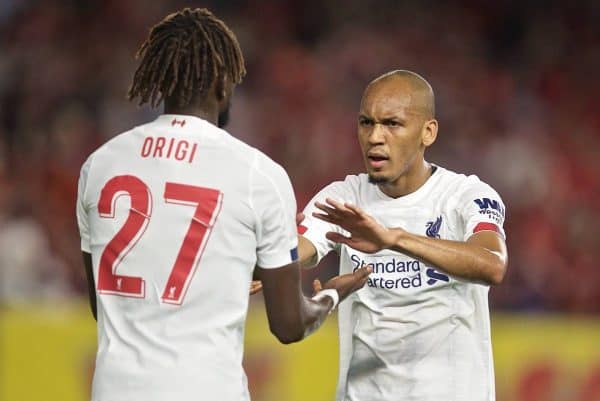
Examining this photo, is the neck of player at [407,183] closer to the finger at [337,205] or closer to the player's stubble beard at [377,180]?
the player's stubble beard at [377,180]

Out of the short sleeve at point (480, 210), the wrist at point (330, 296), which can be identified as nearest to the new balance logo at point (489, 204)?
the short sleeve at point (480, 210)

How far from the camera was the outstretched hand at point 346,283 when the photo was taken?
14.0 feet

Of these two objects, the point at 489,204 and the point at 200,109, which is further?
the point at 489,204

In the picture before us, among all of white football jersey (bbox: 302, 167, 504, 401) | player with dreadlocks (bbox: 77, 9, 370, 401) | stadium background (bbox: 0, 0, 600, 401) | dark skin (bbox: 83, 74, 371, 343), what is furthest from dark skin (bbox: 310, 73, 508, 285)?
stadium background (bbox: 0, 0, 600, 401)

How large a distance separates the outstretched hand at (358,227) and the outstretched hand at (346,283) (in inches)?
6.3

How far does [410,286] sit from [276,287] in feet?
3.91

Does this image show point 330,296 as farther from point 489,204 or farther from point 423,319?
point 489,204

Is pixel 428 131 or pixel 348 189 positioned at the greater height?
pixel 428 131

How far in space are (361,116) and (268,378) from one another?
3370mm

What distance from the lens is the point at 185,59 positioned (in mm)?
3803

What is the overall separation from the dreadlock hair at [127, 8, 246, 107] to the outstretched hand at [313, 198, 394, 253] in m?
0.55

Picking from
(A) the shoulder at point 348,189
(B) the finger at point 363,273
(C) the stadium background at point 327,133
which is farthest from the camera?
(C) the stadium background at point 327,133

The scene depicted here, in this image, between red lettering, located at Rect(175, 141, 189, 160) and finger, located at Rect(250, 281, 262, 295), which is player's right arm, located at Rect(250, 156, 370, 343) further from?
finger, located at Rect(250, 281, 262, 295)

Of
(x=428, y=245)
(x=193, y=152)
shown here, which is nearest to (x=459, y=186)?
(x=428, y=245)
